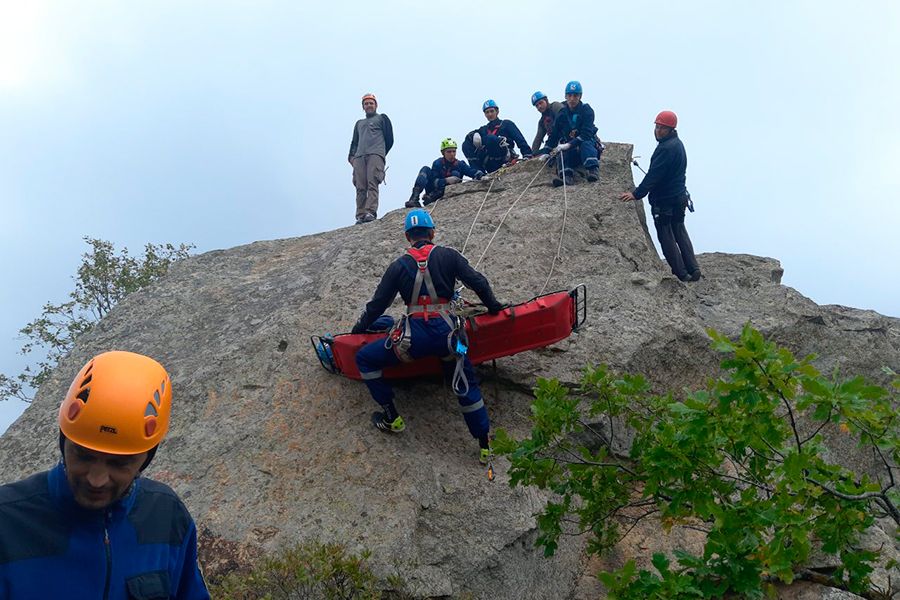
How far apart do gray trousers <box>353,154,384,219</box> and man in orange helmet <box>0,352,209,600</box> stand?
31.3 ft

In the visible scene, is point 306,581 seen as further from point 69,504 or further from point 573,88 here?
point 573,88

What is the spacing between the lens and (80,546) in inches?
81.9

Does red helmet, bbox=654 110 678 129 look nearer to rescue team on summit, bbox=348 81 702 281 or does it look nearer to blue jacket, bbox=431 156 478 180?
rescue team on summit, bbox=348 81 702 281

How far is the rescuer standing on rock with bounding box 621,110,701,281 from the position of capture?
920 centimetres

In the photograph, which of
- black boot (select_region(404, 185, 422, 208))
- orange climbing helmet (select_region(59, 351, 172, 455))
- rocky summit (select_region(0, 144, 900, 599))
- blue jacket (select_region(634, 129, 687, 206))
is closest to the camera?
orange climbing helmet (select_region(59, 351, 172, 455))

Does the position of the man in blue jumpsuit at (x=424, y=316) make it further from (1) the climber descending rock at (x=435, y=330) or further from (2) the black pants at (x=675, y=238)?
(2) the black pants at (x=675, y=238)

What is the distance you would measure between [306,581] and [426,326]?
207 centimetres

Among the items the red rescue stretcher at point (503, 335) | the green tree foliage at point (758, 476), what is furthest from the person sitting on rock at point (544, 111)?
the green tree foliage at point (758, 476)

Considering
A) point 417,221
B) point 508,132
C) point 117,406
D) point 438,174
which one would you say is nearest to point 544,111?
point 508,132

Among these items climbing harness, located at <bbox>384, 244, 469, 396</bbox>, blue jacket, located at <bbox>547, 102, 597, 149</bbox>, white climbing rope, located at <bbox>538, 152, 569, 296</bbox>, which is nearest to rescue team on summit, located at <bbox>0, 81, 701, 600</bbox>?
climbing harness, located at <bbox>384, 244, 469, 396</bbox>

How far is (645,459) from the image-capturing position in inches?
156

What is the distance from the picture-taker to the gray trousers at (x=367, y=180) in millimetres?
11648

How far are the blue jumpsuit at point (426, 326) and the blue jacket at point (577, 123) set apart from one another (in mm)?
5280

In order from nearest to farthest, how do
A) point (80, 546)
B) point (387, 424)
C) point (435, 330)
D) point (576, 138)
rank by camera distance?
point (80, 546) < point (435, 330) < point (387, 424) < point (576, 138)
